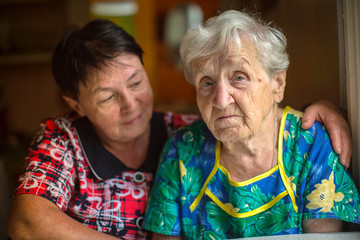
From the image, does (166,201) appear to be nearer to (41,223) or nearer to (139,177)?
(139,177)

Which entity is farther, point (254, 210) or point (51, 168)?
point (51, 168)

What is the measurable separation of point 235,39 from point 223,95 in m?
0.19

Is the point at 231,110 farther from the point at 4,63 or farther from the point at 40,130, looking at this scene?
the point at 4,63

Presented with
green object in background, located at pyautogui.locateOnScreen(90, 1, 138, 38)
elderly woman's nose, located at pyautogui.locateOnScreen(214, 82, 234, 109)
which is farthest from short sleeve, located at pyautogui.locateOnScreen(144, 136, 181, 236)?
green object in background, located at pyautogui.locateOnScreen(90, 1, 138, 38)

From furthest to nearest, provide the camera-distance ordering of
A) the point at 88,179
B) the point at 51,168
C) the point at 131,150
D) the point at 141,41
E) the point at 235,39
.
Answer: the point at 141,41 → the point at 131,150 → the point at 88,179 → the point at 51,168 → the point at 235,39

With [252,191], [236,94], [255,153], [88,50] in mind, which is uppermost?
[88,50]

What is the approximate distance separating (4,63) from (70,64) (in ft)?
8.43

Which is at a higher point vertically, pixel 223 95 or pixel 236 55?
pixel 236 55

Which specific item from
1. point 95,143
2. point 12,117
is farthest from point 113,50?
point 12,117

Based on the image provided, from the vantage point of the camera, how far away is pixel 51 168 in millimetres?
1474

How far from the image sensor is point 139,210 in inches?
61.0

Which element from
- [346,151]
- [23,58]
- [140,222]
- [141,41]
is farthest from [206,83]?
[141,41]

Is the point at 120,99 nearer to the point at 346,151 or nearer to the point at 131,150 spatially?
the point at 131,150

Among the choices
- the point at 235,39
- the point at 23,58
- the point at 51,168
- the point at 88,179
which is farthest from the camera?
the point at 23,58
